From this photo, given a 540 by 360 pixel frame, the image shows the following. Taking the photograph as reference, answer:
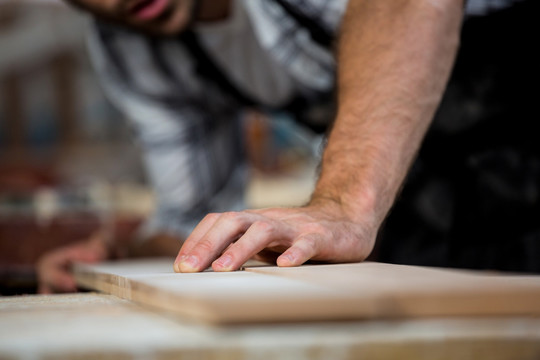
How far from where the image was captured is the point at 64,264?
1449mm

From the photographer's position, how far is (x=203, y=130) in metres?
1.85

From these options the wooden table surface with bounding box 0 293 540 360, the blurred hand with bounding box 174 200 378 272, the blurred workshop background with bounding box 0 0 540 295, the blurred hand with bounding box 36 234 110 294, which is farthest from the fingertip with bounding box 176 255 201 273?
the blurred hand with bounding box 36 234 110 294

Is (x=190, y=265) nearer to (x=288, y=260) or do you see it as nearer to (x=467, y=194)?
(x=288, y=260)

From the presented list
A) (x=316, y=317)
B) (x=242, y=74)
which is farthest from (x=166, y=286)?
(x=242, y=74)

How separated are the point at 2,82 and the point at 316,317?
36.1 feet

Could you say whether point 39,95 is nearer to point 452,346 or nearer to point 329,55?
point 329,55

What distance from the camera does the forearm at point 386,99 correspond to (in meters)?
0.81

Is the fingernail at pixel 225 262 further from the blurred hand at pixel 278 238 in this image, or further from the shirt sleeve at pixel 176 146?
the shirt sleeve at pixel 176 146

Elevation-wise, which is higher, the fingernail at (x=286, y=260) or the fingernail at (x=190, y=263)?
the fingernail at (x=190, y=263)

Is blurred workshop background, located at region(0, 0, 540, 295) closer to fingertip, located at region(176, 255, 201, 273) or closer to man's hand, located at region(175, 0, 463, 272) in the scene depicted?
man's hand, located at region(175, 0, 463, 272)

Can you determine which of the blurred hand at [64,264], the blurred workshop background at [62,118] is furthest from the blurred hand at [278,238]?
the blurred workshop background at [62,118]

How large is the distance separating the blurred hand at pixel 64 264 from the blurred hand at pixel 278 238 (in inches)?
26.5

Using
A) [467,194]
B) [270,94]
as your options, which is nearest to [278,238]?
[467,194]

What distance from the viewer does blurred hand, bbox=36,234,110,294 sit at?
136 cm
